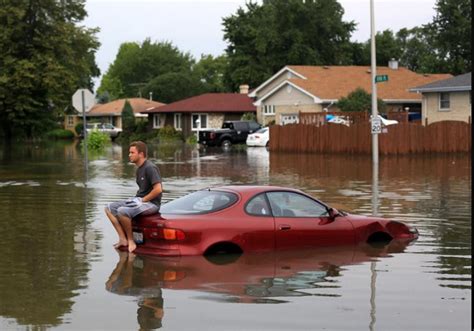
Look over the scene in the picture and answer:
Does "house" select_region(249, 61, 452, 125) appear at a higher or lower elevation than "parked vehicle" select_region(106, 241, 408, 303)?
higher

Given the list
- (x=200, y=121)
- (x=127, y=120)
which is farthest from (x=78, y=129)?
(x=200, y=121)

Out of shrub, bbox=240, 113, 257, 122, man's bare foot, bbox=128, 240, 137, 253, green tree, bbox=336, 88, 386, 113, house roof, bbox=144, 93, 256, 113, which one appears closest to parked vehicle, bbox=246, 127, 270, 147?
green tree, bbox=336, 88, 386, 113

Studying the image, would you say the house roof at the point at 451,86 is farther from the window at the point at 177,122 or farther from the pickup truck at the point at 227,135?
the window at the point at 177,122

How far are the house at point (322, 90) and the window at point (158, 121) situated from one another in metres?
13.0

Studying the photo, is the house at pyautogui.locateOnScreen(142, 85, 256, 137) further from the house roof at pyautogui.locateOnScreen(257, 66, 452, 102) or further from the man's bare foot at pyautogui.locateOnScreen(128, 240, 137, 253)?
the man's bare foot at pyautogui.locateOnScreen(128, 240, 137, 253)

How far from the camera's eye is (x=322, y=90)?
193ft

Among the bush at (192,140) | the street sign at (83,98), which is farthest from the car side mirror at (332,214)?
the bush at (192,140)

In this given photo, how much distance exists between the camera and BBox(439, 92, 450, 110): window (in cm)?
4919

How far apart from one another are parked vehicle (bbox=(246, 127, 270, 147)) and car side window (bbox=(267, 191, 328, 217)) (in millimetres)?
39424

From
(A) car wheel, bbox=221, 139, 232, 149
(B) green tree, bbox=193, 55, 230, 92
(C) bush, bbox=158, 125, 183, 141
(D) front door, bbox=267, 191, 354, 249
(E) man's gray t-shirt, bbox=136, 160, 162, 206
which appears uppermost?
(B) green tree, bbox=193, 55, 230, 92

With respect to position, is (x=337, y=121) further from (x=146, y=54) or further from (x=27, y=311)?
(x=146, y=54)

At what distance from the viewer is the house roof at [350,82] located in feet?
191

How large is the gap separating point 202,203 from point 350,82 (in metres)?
50.3

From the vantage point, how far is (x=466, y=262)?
11.7 metres
